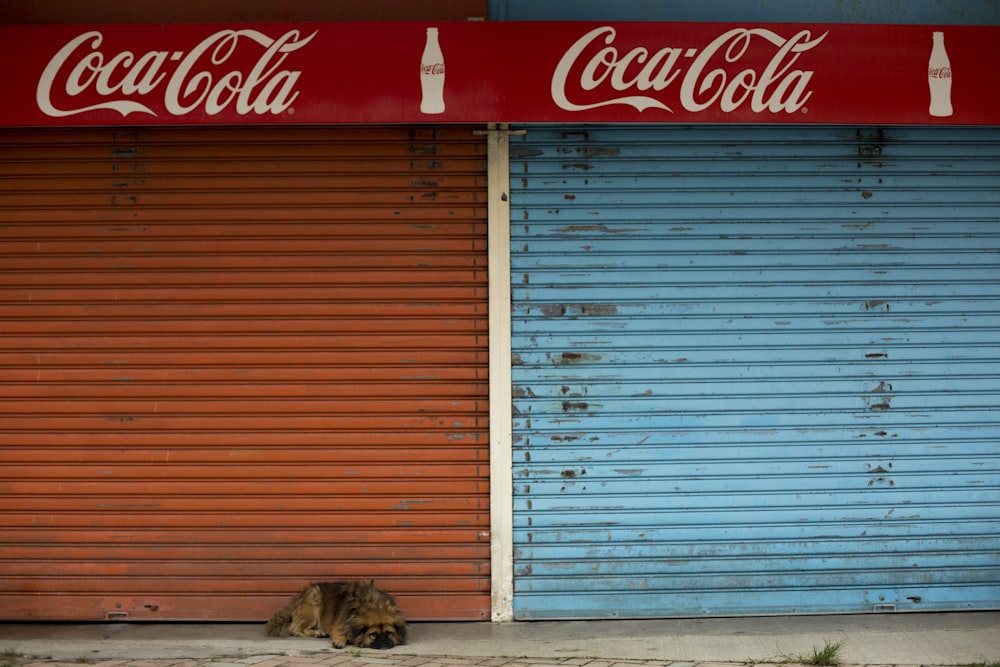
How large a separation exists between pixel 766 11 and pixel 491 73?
2.06 meters

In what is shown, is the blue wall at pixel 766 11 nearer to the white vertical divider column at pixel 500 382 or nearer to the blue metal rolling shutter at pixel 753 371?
the blue metal rolling shutter at pixel 753 371

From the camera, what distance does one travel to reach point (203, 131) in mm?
7262

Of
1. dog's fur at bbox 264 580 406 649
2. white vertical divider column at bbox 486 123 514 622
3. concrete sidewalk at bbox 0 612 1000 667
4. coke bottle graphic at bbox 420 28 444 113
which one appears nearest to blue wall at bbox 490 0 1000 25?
coke bottle graphic at bbox 420 28 444 113

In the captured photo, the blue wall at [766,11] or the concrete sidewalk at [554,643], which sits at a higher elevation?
the blue wall at [766,11]

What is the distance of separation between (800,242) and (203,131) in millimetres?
4127

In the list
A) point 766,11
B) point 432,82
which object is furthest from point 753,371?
point 432,82

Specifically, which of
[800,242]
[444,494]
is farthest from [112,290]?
[800,242]

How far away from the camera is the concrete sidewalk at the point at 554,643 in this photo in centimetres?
620

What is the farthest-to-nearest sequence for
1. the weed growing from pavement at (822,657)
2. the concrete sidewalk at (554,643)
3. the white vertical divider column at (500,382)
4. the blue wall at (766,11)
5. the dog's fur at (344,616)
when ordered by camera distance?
the blue wall at (766,11) < the white vertical divider column at (500,382) < the dog's fur at (344,616) < the concrete sidewalk at (554,643) < the weed growing from pavement at (822,657)

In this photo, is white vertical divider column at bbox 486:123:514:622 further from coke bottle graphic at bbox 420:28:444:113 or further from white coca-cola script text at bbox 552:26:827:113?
white coca-cola script text at bbox 552:26:827:113

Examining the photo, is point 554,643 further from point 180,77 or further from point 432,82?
point 180,77

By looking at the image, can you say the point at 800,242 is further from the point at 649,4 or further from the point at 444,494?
the point at 444,494

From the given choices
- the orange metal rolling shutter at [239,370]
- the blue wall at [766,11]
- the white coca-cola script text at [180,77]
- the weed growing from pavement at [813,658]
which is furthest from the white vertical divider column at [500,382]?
the weed growing from pavement at [813,658]

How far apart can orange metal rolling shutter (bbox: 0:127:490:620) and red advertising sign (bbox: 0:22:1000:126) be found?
391 mm
